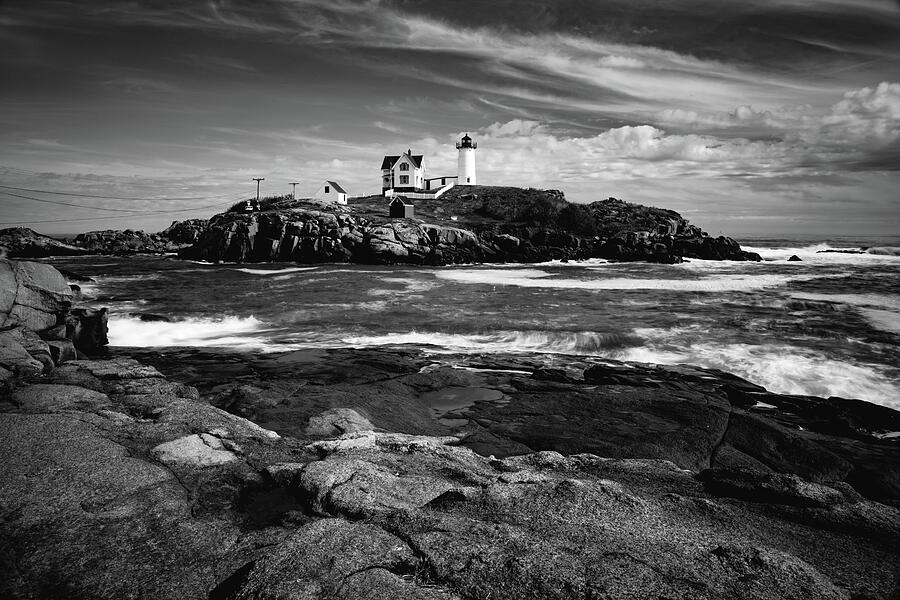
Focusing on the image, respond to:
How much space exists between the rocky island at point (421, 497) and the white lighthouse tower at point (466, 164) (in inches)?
4029

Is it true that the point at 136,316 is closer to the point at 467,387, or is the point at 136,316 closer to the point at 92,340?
the point at 92,340

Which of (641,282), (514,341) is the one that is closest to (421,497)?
(514,341)

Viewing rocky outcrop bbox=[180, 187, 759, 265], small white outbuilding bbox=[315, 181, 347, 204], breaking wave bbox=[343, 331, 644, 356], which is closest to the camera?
breaking wave bbox=[343, 331, 644, 356]

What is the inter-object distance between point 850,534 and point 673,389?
267 inches

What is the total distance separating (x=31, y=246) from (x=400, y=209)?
5480 cm

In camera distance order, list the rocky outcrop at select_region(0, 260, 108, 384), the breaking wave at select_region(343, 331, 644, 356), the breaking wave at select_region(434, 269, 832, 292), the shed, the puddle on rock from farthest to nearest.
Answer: the shed < the breaking wave at select_region(434, 269, 832, 292) < the breaking wave at select_region(343, 331, 644, 356) < the rocky outcrop at select_region(0, 260, 108, 384) < the puddle on rock

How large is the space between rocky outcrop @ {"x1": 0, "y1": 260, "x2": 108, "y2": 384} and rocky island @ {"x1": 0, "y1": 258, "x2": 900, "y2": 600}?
3.55ft

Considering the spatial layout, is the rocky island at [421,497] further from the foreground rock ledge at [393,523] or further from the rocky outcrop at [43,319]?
the rocky outcrop at [43,319]

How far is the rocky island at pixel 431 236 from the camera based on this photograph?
6116cm

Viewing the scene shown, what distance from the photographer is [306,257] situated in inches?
2403

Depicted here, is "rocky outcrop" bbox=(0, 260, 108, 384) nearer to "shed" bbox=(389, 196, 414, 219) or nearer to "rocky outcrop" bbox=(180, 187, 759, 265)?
"rocky outcrop" bbox=(180, 187, 759, 265)

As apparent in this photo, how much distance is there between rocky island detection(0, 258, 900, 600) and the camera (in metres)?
3.57

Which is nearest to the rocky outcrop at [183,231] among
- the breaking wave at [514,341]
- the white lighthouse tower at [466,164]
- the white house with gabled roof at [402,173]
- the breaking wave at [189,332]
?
the white house with gabled roof at [402,173]

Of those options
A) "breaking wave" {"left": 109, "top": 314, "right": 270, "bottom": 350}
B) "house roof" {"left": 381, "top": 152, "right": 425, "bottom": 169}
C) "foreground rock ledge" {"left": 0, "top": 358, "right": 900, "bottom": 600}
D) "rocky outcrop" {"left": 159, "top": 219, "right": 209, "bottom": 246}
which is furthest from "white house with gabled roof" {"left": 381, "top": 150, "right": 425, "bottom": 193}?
"foreground rock ledge" {"left": 0, "top": 358, "right": 900, "bottom": 600}
